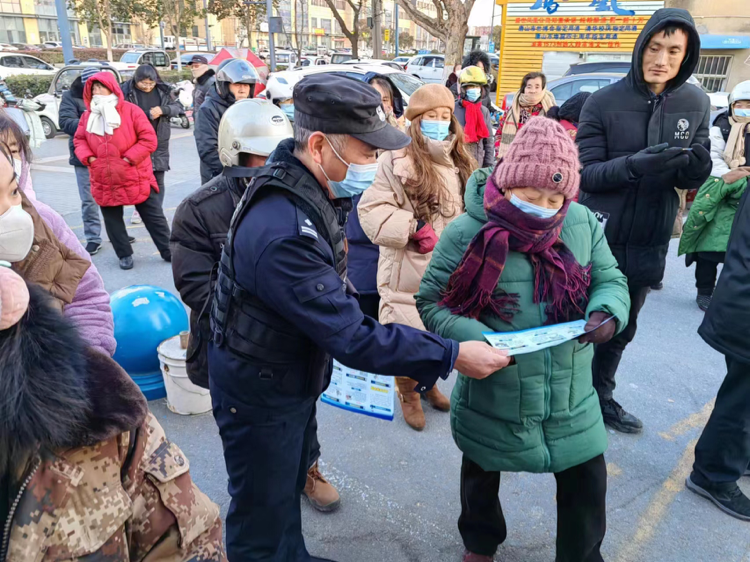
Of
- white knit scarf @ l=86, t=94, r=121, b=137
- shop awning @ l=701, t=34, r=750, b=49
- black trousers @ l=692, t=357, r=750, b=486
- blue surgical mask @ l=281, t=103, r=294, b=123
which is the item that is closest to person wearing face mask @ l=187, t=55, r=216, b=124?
white knit scarf @ l=86, t=94, r=121, b=137

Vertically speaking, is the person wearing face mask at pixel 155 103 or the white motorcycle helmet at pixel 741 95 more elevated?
the white motorcycle helmet at pixel 741 95

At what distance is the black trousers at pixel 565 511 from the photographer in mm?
2162

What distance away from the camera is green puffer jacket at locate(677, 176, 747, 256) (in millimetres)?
5102

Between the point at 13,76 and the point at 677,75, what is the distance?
68.4ft

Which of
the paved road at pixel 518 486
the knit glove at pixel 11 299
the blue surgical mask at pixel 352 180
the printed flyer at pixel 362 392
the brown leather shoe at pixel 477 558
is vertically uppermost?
the blue surgical mask at pixel 352 180

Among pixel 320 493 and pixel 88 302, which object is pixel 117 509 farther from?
pixel 320 493

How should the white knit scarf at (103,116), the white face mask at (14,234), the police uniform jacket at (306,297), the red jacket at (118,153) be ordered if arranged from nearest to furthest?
the white face mask at (14,234)
the police uniform jacket at (306,297)
the white knit scarf at (103,116)
the red jacket at (118,153)

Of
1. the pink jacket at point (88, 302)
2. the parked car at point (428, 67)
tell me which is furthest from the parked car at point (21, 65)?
the pink jacket at point (88, 302)

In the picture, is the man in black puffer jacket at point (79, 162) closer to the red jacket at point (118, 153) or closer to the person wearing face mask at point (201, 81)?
the red jacket at point (118, 153)

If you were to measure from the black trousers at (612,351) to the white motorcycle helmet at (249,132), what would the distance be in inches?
81.7

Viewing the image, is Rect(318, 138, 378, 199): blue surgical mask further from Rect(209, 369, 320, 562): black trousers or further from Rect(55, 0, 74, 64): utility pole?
Rect(55, 0, 74, 64): utility pole

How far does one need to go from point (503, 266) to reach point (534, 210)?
0.22 metres

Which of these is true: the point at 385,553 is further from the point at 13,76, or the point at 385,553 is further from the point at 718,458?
the point at 13,76

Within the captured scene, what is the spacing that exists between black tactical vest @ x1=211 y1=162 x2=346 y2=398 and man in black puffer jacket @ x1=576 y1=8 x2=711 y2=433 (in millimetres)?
1720
